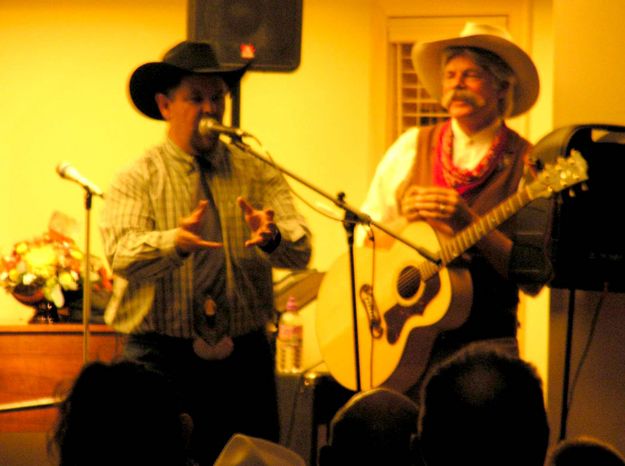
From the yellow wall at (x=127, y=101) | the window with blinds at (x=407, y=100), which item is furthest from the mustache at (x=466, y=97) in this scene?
the window with blinds at (x=407, y=100)

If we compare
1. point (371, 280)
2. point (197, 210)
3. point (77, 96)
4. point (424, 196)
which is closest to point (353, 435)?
point (197, 210)

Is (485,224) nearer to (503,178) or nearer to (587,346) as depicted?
(503,178)

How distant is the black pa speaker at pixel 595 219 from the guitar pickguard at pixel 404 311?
38 centimetres

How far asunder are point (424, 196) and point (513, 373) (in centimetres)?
148

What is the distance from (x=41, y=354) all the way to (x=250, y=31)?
2.02 m

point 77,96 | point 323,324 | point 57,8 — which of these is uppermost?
point 57,8

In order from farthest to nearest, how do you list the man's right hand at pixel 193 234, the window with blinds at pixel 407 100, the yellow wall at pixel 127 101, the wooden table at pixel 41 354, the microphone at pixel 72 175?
the window with blinds at pixel 407 100 < the yellow wall at pixel 127 101 < the wooden table at pixel 41 354 < the microphone at pixel 72 175 < the man's right hand at pixel 193 234

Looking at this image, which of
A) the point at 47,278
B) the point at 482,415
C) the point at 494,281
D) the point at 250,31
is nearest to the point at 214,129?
the point at 250,31

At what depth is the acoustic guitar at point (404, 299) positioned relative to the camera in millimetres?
3336

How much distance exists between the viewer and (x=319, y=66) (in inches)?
225

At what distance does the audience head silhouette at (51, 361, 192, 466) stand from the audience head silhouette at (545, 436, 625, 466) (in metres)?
0.63

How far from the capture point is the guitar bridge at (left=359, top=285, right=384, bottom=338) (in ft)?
12.1

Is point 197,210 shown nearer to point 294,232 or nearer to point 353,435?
point 294,232

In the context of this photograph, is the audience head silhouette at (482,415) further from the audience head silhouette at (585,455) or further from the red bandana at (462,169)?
the red bandana at (462,169)
